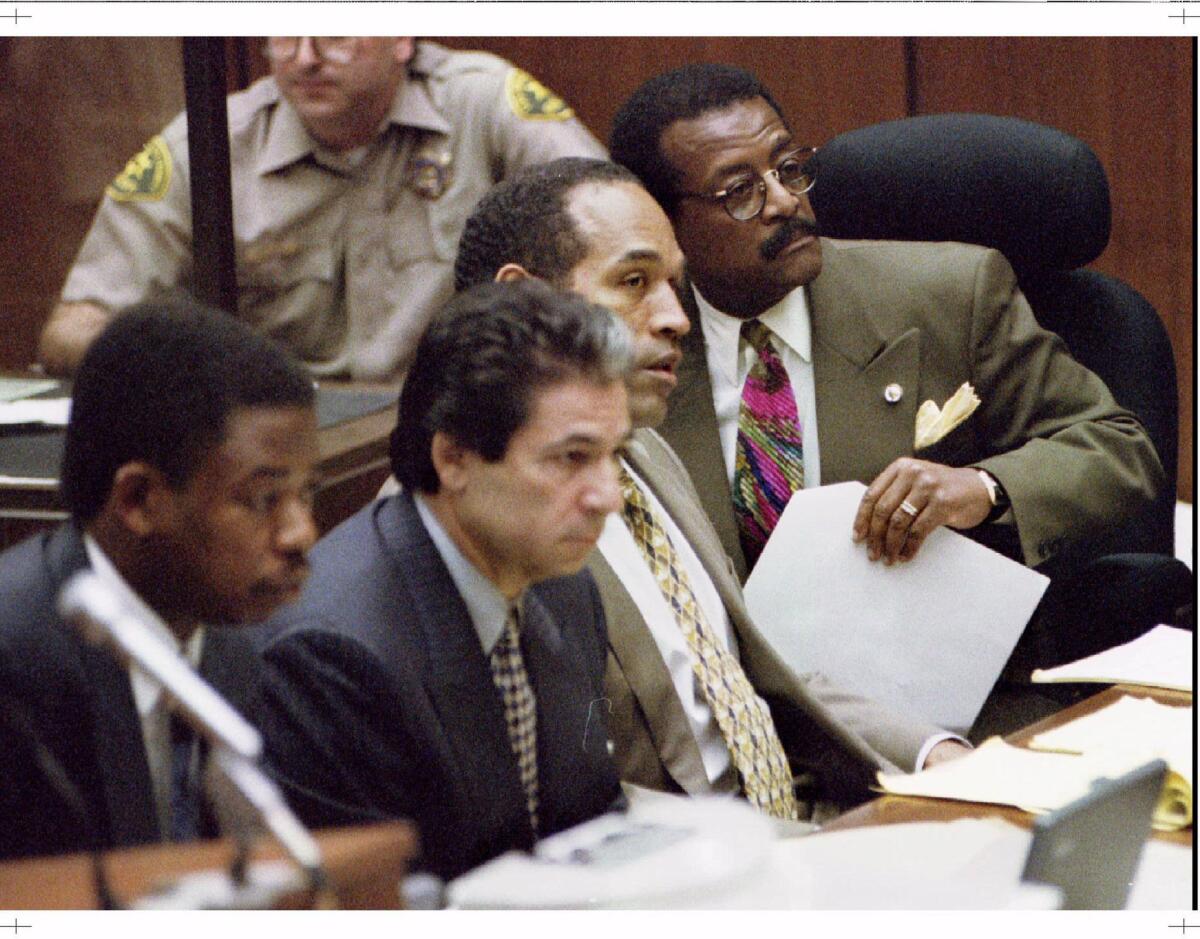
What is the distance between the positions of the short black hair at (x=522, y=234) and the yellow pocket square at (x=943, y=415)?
483 millimetres

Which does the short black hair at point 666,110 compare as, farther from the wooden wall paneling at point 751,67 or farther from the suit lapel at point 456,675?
the suit lapel at point 456,675

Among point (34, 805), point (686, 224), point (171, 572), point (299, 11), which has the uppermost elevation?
point (299, 11)

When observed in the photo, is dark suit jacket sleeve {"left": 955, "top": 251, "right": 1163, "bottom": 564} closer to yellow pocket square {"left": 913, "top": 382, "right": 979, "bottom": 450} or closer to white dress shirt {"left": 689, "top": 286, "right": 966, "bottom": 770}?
yellow pocket square {"left": 913, "top": 382, "right": 979, "bottom": 450}

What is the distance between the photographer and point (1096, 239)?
7.31ft

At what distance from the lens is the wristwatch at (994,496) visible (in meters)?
1.98

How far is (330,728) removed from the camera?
1.41 metres

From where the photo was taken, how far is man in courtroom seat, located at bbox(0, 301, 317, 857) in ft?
4.19

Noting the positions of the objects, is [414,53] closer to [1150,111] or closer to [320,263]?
[320,263]

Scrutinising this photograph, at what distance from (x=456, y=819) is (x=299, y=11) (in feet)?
2.38

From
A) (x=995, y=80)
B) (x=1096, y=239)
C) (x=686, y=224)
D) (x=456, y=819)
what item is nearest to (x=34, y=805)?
(x=456, y=819)

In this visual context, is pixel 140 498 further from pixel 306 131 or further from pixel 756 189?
pixel 756 189

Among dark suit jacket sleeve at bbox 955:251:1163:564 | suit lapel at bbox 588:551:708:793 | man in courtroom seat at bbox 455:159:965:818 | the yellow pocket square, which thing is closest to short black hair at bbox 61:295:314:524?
man in courtroom seat at bbox 455:159:965:818

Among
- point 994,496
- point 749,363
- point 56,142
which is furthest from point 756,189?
point 56,142

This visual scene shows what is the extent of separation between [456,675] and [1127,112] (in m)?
1.12
